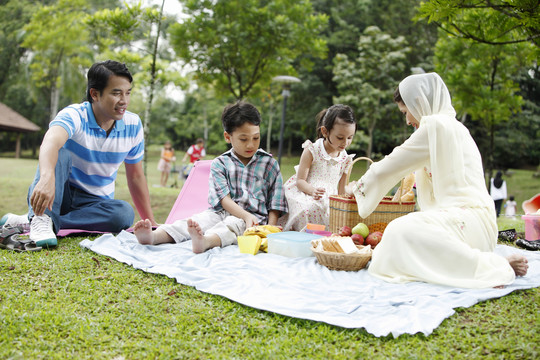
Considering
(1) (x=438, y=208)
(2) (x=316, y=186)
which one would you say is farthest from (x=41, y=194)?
(1) (x=438, y=208)

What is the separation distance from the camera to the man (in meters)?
3.65

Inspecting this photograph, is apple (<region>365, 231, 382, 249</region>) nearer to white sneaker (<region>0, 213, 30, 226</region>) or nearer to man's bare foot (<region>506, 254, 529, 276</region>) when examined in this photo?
man's bare foot (<region>506, 254, 529, 276</region>)

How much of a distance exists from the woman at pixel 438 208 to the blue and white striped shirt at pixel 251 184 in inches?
47.1

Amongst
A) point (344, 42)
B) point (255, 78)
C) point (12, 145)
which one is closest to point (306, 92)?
point (344, 42)

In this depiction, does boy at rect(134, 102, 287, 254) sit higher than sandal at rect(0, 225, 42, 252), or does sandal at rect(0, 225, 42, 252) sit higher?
boy at rect(134, 102, 287, 254)

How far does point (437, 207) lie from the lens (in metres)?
2.91

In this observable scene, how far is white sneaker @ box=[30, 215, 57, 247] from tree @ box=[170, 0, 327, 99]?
9.07 metres

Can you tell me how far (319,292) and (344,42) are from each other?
24.4 metres

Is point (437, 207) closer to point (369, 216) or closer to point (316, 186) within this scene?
point (369, 216)

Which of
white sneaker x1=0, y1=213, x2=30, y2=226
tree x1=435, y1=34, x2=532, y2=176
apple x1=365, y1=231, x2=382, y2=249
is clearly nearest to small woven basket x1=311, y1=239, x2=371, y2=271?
apple x1=365, y1=231, x2=382, y2=249

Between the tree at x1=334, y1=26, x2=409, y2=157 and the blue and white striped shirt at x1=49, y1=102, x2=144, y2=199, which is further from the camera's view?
the tree at x1=334, y1=26, x2=409, y2=157

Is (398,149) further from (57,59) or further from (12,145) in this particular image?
(12,145)

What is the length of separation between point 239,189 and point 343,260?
1438mm

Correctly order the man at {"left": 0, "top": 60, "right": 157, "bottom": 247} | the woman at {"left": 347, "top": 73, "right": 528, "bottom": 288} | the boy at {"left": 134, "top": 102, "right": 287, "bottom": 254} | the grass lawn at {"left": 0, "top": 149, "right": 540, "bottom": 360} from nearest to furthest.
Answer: the grass lawn at {"left": 0, "top": 149, "right": 540, "bottom": 360} < the woman at {"left": 347, "top": 73, "right": 528, "bottom": 288} < the man at {"left": 0, "top": 60, "right": 157, "bottom": 247} < the boy at {"left": 134, "top": 102, "right": 287, "bottom": 254}
